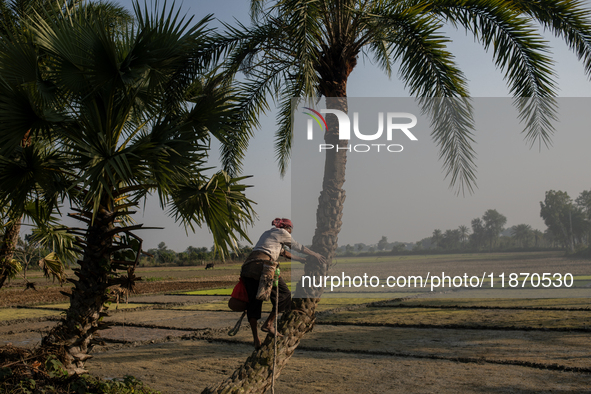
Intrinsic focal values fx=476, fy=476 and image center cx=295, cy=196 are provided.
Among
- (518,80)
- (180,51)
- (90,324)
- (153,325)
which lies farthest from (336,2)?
(153,325)

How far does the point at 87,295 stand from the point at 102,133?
2.07 meters

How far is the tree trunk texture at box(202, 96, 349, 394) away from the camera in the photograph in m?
5.33

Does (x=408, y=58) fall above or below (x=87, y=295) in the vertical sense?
above

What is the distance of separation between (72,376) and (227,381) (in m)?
1.97

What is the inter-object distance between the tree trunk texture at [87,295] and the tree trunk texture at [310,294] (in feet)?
6.41

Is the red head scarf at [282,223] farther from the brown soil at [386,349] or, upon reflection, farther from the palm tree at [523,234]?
the palm tree at [523,234]

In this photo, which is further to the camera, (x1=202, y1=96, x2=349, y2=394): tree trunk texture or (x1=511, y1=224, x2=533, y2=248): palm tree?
(x1=511, y1=224, x2=533, y2=248): palm tree

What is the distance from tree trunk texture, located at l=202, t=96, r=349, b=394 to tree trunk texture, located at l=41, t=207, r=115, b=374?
1.95 m

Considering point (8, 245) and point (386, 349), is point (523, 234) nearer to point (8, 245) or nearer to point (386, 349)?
point (386, 349)

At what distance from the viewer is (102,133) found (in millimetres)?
5383

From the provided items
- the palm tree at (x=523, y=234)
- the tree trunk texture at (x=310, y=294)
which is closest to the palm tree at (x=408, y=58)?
the tree trunk texture at (x=310, y=294)

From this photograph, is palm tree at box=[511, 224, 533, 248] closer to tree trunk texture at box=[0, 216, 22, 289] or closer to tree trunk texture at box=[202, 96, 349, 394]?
tree trunk texture at box=[202, 96, 349, 394]

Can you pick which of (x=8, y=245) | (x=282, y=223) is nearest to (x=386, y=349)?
(x=282, y=223)

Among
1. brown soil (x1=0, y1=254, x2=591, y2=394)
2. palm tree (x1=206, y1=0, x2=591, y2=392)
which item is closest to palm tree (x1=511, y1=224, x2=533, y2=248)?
A: brown soil (x1=0, y1=254, x2=591, y2=394)
